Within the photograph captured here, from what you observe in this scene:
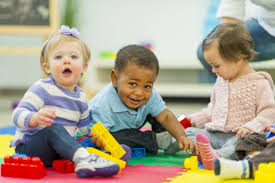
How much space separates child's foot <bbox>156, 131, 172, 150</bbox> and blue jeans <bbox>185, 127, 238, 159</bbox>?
0.26 feet

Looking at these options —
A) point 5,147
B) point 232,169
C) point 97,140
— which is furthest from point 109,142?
point 5,147

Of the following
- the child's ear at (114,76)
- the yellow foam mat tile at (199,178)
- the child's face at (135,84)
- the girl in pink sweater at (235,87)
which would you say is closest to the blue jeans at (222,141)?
the girl in pink sweater at (235,87)

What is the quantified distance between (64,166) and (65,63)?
0.32m

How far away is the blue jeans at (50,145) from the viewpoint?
1208mm

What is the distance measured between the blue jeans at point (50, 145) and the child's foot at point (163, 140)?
0.47 m

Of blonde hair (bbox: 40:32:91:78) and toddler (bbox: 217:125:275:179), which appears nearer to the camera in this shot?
toddler (bbox: 217:125:275:179)

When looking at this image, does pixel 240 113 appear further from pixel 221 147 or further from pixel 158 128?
pixel 158 128

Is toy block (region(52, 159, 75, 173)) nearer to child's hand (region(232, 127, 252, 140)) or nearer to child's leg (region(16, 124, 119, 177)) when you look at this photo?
child's leg (region(16, 124, 119, 177))

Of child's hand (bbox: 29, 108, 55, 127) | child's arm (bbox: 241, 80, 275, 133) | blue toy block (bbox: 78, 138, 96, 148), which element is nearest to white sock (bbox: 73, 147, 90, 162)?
child's hand (bbox: 29, 108, 55, 127)

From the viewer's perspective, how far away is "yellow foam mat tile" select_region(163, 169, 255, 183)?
1.13 m

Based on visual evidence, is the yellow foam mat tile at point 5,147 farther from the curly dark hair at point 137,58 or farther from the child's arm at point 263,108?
the child's arm at point 263,108

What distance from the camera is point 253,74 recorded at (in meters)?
1.54

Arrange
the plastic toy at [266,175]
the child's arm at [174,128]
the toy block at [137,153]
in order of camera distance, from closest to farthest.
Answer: the plastic toy at [266,175]
the child's arm at [174,128]
the toy block at [137,153]

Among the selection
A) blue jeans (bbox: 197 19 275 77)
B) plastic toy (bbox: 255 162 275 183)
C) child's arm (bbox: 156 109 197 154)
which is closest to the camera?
plastic toy (bbox: 255 162 275 183)
